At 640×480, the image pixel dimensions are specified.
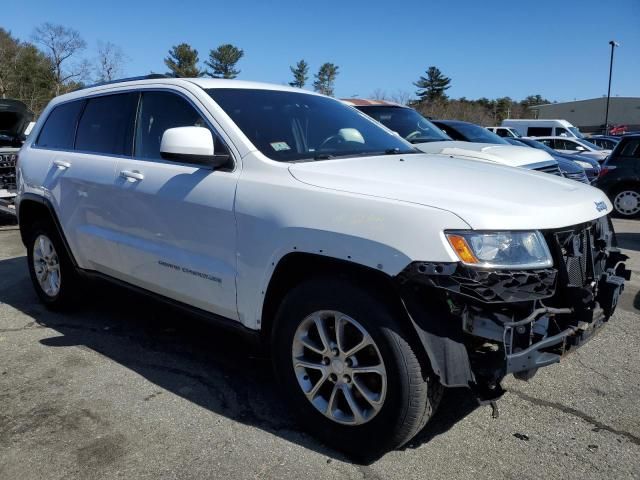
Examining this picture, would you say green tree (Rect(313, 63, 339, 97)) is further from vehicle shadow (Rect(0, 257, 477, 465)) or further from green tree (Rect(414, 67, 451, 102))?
vehicle shadow (Rect(0, 257, 477, 465))

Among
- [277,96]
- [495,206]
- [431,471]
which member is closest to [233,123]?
[277,96]

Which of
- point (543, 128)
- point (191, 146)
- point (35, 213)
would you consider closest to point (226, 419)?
point (191, 146)

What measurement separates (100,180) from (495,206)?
2.78m

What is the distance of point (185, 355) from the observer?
4.10 meters

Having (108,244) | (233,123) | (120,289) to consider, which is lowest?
(120,289)

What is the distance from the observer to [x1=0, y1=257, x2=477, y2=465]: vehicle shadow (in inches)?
126

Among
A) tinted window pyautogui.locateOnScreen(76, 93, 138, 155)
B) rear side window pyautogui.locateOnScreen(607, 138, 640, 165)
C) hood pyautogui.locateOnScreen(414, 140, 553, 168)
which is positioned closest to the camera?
tinted window pyautogui.locateOnScreen(76, 93, 138, 155)

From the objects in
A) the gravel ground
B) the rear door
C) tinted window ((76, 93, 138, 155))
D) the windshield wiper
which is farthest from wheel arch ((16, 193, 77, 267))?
the windshield wiper

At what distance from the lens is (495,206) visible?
248 cm

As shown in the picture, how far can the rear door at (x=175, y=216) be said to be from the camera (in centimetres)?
318

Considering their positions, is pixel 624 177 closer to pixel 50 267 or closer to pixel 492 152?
pixel 492 152

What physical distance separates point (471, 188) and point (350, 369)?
3.38ft

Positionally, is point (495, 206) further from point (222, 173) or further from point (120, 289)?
point (120, 289)

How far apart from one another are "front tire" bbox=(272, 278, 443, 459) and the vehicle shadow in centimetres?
17
